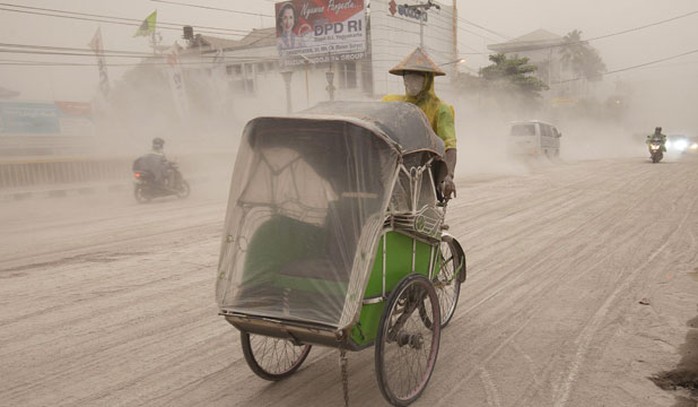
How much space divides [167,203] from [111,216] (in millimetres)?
2265

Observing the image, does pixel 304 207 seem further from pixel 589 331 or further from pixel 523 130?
pixel 523 130

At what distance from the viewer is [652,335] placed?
14.3 ft

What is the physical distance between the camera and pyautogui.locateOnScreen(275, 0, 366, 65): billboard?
114 ft

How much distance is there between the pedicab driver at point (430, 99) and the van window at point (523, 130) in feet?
64.7

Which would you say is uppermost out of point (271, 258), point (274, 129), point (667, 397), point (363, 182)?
point (274, 129)

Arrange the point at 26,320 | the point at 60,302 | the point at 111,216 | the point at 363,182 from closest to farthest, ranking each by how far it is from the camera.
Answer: the point at 363,182, the point at 26,320, the point at 60,302, the point at 111,216

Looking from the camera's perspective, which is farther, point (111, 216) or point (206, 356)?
point (111, 216)

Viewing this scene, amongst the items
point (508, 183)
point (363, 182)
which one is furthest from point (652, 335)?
point (508, 183)

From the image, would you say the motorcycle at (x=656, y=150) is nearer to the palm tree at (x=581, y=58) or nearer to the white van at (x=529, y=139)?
the white van at (x=529, y=139)

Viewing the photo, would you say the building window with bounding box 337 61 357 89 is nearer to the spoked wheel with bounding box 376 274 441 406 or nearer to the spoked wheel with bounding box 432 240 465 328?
the spoked wheel with bounding box 432 240 465 328

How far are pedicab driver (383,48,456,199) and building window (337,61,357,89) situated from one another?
36.5m

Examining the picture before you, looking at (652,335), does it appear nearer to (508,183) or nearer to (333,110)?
(333,110)

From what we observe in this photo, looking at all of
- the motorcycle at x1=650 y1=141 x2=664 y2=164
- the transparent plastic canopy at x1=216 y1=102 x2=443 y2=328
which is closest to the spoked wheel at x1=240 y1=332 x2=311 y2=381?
the transparent plastic canopy at x1=216 y1=102 x2=443 y2=328

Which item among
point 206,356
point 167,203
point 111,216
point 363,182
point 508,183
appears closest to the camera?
point 363,182
